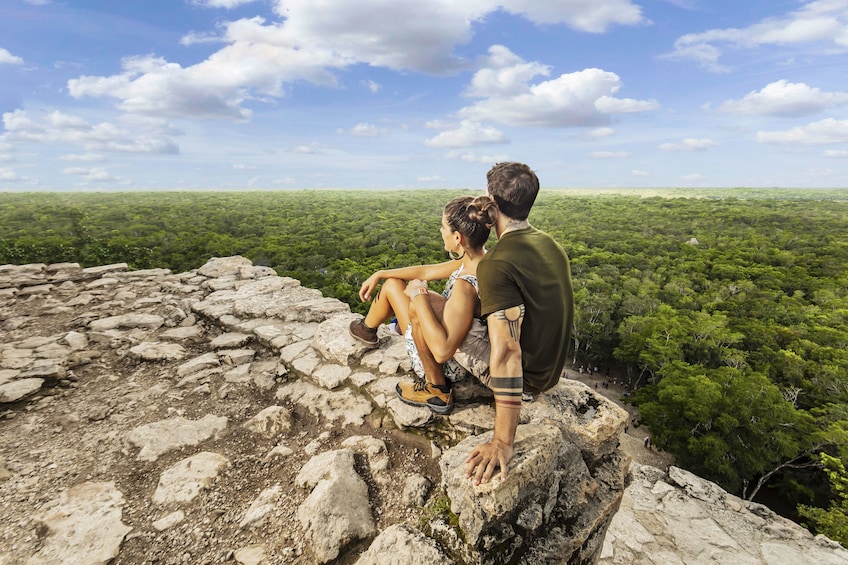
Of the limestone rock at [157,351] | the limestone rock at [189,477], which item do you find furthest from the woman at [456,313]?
the limestone rock at [157,351]

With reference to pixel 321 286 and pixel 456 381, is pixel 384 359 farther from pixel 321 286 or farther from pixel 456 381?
pixel 321 286

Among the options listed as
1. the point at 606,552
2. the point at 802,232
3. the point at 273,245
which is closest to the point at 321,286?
the point at 273,245

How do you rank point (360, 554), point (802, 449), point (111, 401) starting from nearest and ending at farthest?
point (360, 554)
point (111, 401)
point (802, 449)

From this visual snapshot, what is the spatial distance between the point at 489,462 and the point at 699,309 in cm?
3044

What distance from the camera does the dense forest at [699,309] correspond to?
43.5ft

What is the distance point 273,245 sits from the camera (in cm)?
3881

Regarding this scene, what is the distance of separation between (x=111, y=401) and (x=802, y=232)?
2829 inches

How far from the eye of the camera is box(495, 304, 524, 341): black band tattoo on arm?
2.01m

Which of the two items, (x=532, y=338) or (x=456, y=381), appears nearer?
(x=532, y=338)

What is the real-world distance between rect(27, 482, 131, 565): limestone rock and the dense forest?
49.7 ft

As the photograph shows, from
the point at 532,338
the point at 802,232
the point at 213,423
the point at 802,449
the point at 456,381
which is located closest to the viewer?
the point at 532,338


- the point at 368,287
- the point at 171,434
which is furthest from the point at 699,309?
the point at 171,434

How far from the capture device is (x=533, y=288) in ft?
6.84

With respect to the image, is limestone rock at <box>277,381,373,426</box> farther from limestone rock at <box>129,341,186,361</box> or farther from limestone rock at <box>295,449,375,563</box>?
limestone rock at <box>129,341,186,361</box>
